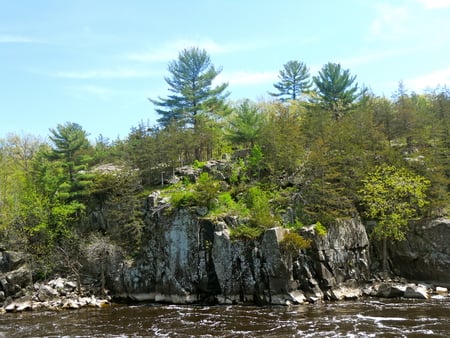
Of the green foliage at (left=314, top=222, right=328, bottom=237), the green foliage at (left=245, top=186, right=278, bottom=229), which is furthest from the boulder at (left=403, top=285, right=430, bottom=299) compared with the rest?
the green foliage at (left=245, top=186, right=278, bottom=229)

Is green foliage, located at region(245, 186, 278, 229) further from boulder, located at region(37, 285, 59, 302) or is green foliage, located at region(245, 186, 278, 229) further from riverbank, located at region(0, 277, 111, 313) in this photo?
boulder, located at region(37, 285, 59, 302)

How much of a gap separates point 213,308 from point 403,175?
21588mm

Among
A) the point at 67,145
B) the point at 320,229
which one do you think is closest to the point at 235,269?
the point at 320,229

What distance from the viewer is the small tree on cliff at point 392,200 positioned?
36906 millimetres

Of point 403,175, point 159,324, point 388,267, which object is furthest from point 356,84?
point 159,324

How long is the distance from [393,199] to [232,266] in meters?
16.6

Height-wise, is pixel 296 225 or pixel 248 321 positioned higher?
pixel 296 225

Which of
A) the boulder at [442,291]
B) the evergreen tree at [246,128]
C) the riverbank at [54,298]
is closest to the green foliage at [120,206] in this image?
the riverbank at [54,298]

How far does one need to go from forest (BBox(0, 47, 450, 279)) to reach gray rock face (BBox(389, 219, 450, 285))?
6.33ft

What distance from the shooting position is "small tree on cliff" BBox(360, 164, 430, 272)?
121ft

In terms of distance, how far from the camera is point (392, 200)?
37875 millimetres

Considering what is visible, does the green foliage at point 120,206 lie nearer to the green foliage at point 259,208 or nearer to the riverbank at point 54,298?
the riverbank at point 54,298

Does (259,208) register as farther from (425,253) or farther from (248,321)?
(425,253)

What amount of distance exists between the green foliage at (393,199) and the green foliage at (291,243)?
8676mm
